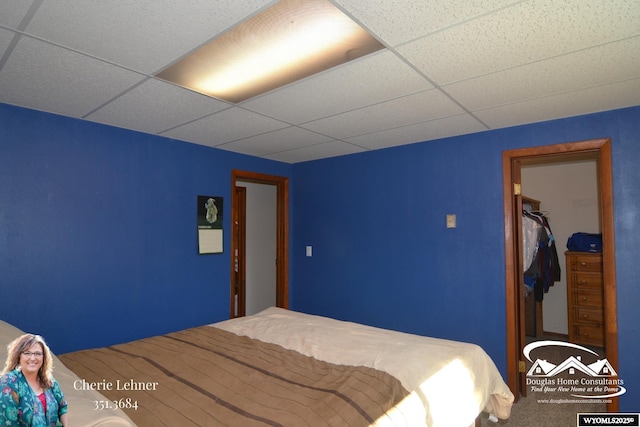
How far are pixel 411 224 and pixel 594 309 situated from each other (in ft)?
9.09

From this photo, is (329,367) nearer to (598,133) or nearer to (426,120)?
(426,120)

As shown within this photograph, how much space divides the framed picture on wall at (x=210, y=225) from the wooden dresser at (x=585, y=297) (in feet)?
14.1

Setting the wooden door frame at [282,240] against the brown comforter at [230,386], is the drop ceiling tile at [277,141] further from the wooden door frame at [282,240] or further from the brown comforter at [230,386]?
the brown comforter at [230,386]

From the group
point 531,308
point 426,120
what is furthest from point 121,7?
point 531,308

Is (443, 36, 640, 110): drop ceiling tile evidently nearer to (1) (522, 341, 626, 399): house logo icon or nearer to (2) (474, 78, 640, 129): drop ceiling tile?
(2) (474, 78, 640, 129): drop ceiling tile

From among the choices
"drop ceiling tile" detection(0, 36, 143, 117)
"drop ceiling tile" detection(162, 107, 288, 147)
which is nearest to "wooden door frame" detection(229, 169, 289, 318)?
"drop ceiling tile" detection(162, 107, 288, 147)

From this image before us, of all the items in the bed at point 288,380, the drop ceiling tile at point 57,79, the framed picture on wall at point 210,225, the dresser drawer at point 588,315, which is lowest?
the dresser drawer at point 588,315

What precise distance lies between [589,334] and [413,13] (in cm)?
467

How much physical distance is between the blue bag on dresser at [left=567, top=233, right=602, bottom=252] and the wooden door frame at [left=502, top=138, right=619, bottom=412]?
191cm

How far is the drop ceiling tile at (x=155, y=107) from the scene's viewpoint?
2.14m

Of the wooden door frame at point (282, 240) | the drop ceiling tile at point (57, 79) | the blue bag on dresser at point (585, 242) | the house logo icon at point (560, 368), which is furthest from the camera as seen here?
the wooden door frame at point (282, 240)

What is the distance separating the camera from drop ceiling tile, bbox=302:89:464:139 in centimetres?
230

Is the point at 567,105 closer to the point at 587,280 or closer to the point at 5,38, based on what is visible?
the point at 587,280

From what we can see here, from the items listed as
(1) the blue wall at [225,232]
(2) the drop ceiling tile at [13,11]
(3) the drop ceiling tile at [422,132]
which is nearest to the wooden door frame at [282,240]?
(1) the blue wall at [225,232]
